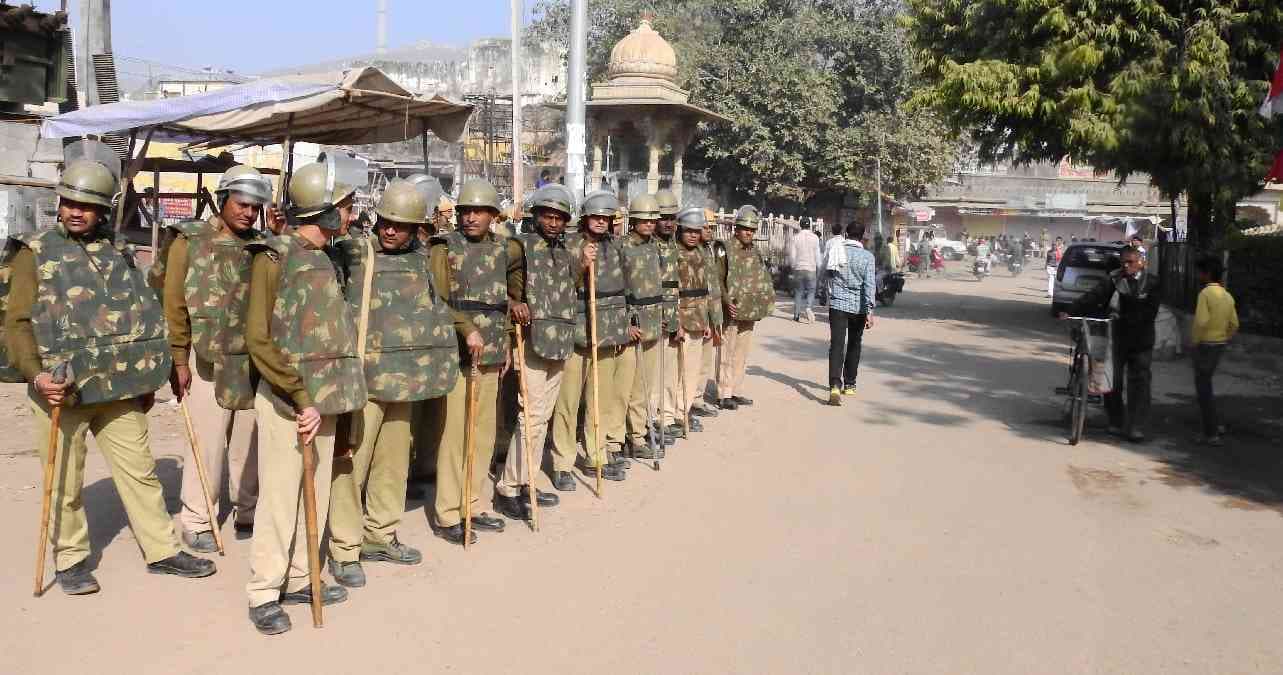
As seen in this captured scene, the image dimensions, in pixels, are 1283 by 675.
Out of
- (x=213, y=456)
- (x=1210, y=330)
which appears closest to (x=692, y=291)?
(x=1210, y=330)

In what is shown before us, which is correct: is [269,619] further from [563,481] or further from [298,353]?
[563,481]

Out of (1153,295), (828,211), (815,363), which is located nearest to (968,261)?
(828,211)

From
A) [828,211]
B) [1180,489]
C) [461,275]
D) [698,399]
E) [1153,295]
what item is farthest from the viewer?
[828,211]

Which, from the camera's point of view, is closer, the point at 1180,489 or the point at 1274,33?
the point at 1180,489

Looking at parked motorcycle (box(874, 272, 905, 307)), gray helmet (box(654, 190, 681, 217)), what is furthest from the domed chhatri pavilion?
gray helmet (box(654, 190, 681, 217))

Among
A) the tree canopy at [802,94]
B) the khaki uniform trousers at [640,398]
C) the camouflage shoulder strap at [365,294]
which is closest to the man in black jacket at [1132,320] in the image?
the khaki uniform trousers at [640,398]

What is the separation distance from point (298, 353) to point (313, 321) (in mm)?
142

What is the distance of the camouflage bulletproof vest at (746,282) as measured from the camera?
987cm

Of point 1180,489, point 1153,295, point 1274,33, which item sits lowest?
point 1180,489

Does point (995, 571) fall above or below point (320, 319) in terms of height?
below

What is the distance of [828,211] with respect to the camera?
111ft

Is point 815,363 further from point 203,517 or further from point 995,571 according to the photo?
point 203,517

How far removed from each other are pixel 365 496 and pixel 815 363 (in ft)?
28.7

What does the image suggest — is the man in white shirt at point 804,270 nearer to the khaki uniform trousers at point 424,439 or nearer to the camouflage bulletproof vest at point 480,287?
the khaki uniform trousers at point 424,439
